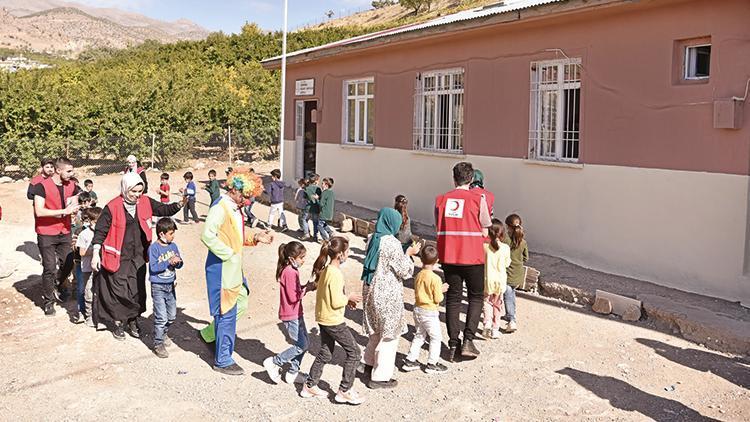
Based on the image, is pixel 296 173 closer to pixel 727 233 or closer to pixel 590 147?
pixel 590 147

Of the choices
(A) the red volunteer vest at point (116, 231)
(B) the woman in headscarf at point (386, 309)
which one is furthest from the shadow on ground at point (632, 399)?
(A) the red volunteer vest at point (116, 231)

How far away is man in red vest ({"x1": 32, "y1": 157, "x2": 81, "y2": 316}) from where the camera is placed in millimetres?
8109

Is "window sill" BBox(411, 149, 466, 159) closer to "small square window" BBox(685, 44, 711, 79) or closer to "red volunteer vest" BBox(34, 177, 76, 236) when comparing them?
"small square window" BBox(685, 44, 711, 79)

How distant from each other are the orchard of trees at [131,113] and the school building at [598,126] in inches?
508

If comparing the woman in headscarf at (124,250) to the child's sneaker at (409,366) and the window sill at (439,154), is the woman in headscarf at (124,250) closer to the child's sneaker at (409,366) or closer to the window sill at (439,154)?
the child's sneaker at (409,366)

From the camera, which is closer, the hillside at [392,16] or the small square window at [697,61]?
the small square window at [697,61]

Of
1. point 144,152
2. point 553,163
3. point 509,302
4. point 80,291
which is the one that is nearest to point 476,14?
point 553,163

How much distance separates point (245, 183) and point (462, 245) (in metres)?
1.96

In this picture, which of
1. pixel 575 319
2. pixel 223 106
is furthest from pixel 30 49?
pixel 575 319

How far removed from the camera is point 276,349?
7.11m

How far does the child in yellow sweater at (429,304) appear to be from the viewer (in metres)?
6.23

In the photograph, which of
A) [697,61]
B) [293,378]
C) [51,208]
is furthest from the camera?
[697,61]

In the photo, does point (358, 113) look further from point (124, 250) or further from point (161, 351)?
point (161, 351)

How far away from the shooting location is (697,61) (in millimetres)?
8703
